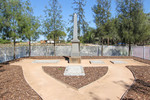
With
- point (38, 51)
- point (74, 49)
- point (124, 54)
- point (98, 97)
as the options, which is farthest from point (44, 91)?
point (124, 54)

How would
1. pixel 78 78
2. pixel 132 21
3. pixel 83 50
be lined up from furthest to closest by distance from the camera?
pixel 83 50 < pixel 132 21 < pixel 78 78

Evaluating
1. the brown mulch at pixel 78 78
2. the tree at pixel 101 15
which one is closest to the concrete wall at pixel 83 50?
the tree at pixel 101 15

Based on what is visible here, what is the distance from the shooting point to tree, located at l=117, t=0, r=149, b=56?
1269 centimetres

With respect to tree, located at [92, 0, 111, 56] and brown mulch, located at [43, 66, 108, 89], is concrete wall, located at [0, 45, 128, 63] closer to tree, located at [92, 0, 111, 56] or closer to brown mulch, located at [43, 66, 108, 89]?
tree, located at [92, 0, 111, 56]

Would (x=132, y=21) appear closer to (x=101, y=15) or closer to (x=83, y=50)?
(x=101, y=15)

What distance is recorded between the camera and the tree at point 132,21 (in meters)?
12.7

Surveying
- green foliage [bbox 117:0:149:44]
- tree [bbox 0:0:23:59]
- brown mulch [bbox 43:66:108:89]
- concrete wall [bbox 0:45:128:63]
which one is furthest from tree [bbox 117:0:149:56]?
tree [bbox 0:0:23:59]

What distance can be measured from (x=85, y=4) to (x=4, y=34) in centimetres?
1042

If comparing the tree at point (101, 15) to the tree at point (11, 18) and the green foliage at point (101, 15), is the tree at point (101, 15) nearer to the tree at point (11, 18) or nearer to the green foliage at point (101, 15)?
the green foliage at point (101, 15)

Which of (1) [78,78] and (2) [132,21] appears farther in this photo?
(2) [132,21]

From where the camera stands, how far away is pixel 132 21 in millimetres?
13211

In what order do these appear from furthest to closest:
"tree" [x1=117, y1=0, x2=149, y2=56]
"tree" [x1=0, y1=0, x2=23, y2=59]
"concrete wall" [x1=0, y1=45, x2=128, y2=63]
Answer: "concrete wall" [x1=0, y1=45, x2=128, y2=63], "tree" [x1=117, y1=0, x2=149, y2=56], "tree" [x1=0, y1=0, x2=23, y2=59]

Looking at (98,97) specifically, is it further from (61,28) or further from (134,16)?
(134,16)

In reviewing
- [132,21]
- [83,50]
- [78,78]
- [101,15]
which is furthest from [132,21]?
[78,78]
